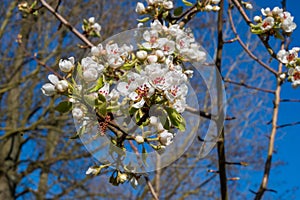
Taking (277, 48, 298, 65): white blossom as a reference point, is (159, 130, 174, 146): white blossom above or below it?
below

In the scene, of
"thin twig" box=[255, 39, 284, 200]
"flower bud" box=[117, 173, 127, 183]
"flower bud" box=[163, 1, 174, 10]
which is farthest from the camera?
"thin twig" box=[255, 39, 284, 200]

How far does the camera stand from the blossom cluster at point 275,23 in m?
1.31

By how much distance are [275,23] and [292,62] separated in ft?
0.48

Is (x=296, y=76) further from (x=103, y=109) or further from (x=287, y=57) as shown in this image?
(x=103, y=109)

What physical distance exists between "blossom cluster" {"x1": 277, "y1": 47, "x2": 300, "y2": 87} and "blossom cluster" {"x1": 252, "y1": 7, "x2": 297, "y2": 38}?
7cm

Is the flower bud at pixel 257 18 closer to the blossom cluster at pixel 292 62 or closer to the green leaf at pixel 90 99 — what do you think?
the blossom cluster at pixel 292 62

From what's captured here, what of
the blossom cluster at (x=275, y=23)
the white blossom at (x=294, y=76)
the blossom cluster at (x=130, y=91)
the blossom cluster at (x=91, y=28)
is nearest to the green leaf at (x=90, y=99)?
the blossom cluster at (x=130, y=91)

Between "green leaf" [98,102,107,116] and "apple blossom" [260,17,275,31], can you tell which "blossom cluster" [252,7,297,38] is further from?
"green leaf" [98,102,107,116]

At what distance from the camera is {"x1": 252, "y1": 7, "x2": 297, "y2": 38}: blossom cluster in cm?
131

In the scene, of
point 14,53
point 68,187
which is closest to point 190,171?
point 68,187

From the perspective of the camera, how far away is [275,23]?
133 cm

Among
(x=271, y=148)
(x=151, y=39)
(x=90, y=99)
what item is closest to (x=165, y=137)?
(x=90, y=99)

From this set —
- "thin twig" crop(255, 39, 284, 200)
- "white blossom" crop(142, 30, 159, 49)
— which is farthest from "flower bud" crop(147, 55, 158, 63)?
"thin twig" crop(255, 39, 284, 200)

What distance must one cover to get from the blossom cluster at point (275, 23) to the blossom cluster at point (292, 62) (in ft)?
0.22
